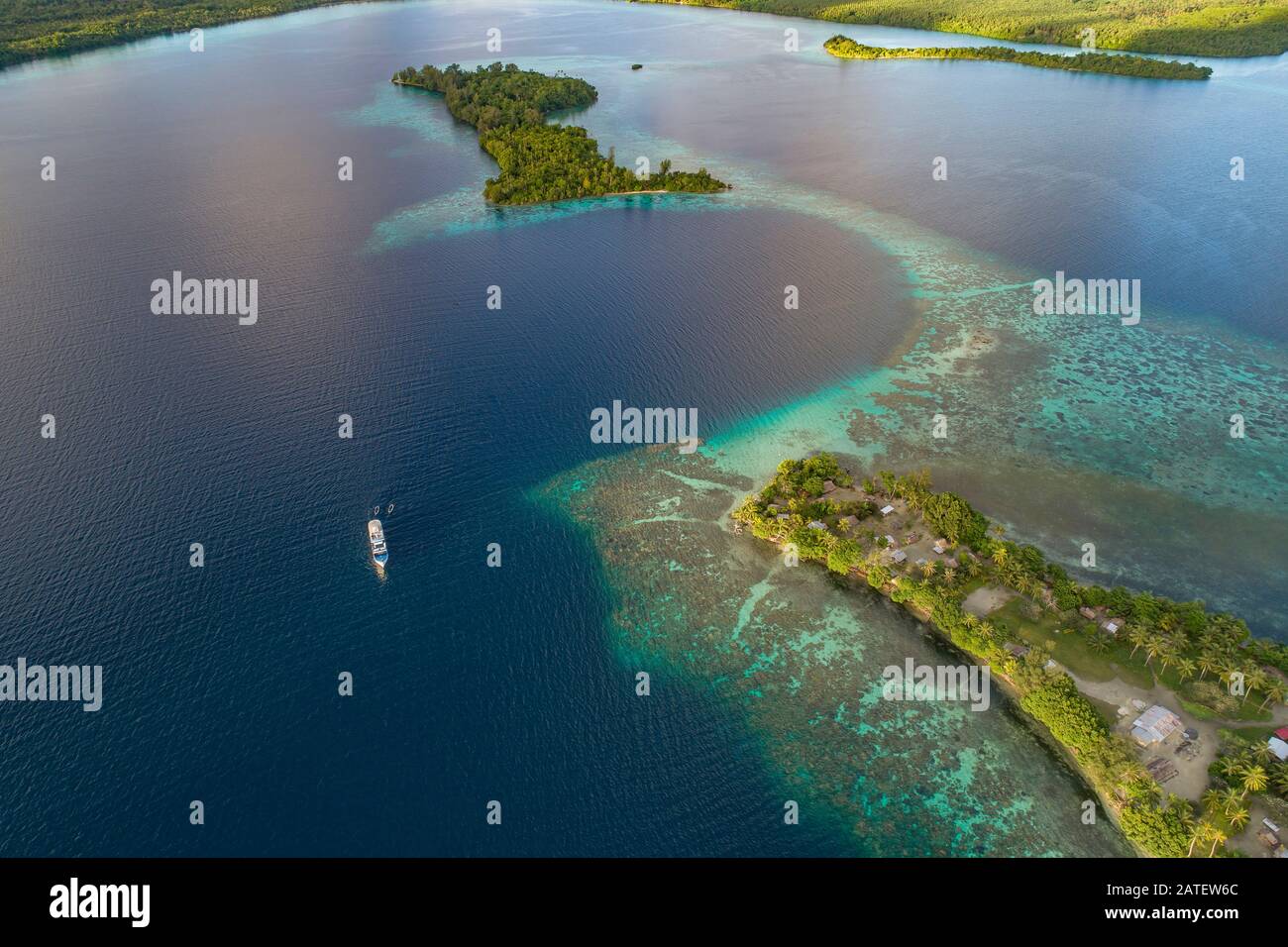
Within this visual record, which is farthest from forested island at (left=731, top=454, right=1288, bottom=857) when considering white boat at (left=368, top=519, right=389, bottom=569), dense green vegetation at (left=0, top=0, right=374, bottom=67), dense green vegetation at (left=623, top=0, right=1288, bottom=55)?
dense green vegetation at (left=0, top=0, right=374, bottom=67)

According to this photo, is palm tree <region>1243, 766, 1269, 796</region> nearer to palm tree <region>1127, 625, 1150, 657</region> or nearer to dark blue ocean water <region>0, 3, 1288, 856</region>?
palm tree <region>1127, 625, 1150, 657</region>

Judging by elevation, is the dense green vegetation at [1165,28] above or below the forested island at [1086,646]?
above

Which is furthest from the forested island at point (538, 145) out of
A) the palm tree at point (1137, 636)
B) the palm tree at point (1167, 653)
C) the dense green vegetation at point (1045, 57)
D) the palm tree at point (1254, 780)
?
the palm tree at point (1254, 780)

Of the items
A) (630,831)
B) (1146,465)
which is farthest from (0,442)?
(1146,465)

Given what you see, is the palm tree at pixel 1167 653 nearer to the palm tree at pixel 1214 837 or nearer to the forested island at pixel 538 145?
the palm tree at pixel 1214 837

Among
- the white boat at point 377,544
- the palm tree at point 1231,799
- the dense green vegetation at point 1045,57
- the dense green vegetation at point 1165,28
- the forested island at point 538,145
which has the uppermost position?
the dense green vegetation at point 1165,28

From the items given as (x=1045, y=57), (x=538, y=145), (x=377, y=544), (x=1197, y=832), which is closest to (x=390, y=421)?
(x=377, y=544)

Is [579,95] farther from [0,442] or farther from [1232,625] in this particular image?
[1232,625]
